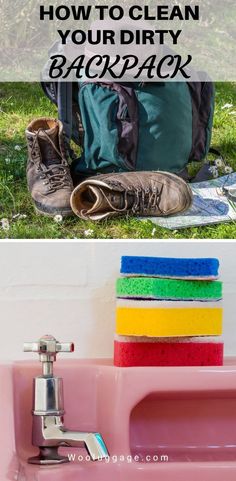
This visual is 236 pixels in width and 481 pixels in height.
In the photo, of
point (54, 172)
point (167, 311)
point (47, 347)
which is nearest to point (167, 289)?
point (167, 311)

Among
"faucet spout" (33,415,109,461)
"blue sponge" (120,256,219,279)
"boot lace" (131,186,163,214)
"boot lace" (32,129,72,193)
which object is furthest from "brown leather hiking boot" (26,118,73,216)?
"faucet spout" (33,415,109,461)

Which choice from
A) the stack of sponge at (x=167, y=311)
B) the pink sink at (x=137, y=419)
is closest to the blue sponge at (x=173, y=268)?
the stack of sponge at (x=167, y=311)

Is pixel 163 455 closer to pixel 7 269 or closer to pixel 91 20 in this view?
pixel 7 269

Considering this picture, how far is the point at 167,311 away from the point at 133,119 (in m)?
0.39

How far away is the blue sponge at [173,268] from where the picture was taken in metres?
1.08

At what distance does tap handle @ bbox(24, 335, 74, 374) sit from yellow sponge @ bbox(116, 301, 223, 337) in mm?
109

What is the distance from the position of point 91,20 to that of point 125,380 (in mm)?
586

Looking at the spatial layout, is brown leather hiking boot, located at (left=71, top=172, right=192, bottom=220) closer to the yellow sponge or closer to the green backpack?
the green backpack

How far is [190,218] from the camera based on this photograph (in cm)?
131

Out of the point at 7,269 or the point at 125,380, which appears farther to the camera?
the point at 7,269

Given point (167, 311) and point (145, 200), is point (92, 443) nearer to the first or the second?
point (167, 311)

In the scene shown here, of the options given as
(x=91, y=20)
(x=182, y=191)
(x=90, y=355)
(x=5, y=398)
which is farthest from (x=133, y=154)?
(x=5, y=398)

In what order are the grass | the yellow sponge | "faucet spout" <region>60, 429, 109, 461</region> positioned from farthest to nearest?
the grass < the yellow sponge < "faucet spout" <region>60, 429, 109, 461</region>

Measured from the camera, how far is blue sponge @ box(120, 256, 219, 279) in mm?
1084
